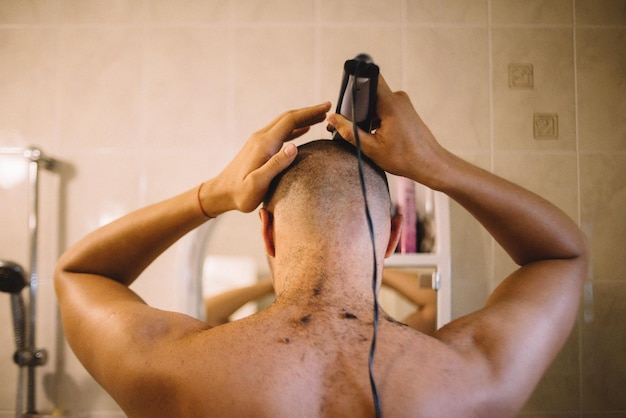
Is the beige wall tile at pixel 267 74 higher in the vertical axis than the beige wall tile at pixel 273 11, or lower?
lower

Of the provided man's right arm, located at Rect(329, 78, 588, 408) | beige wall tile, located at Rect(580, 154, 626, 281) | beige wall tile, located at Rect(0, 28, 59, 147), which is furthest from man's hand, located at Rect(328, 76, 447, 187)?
beige wall tile, located at Rect(0, 28, 59, 147)

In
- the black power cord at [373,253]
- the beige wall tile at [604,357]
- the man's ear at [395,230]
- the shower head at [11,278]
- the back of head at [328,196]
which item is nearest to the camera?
the black power cord at [373,253]

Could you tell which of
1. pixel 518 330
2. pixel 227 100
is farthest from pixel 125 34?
pixel 518 330

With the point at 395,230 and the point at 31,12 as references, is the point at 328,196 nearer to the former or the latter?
the point at 395,230

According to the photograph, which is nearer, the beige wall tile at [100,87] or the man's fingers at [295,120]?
the man's fingers at [295,120]

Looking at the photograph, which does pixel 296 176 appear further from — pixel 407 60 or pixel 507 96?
pixel 507 96

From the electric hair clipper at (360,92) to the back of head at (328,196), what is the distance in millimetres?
65

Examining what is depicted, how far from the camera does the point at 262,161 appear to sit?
0.74 metres

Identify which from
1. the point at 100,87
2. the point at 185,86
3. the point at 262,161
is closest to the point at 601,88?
the point at 262,161

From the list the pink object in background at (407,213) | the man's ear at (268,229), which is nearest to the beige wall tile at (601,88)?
the pink object in background at (407,213)

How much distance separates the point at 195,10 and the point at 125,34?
239 millimetres

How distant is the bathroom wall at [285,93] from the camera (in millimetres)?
1324

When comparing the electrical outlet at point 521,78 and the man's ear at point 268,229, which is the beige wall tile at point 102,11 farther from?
the electrical outlet at point 521,78

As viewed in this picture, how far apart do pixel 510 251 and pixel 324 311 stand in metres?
0.42
